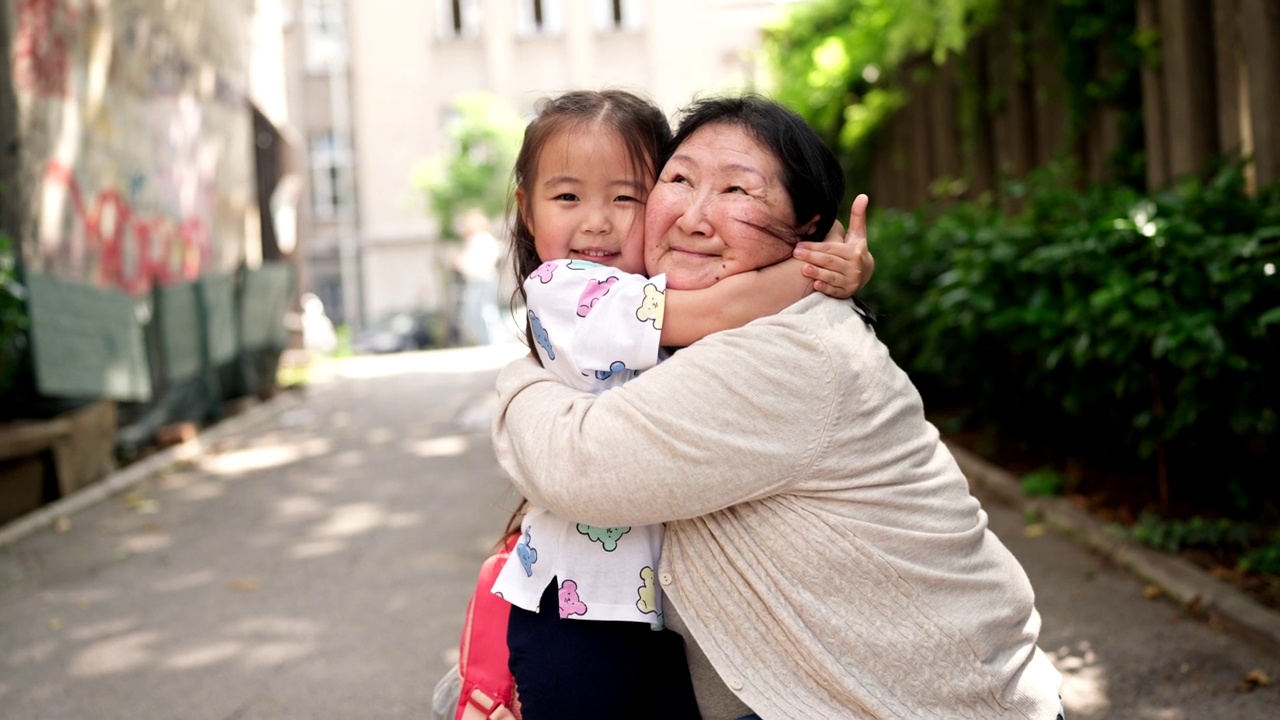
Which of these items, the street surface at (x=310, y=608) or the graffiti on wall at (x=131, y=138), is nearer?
the street surface at (x=310, y=608)

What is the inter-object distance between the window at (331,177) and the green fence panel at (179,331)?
26.9 meters

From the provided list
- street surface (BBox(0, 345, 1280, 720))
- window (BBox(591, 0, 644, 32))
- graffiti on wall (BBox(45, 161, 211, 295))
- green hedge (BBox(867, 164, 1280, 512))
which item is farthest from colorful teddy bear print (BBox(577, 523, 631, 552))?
window (BBox(591, 0, 644, 32))

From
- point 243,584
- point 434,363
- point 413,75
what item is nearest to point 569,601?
point 243,584

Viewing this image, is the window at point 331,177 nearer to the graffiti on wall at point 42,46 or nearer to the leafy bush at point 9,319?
the graffiti on wall at point 42,46

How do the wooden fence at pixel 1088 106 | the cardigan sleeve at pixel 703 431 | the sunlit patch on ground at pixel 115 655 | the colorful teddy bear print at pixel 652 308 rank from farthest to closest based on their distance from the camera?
1. the wooden fence at pixel 1088 106
2. the sunlit patch on ground at pixel 115 655
3. the colorful teddy bear print at pixel 652 308
4. the cardigan sleeve at pixel 703 431

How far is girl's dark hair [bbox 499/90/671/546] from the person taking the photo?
7.80 ft

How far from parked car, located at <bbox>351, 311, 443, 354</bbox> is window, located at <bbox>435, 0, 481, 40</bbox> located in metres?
8.79

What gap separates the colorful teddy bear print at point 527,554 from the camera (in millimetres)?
2186

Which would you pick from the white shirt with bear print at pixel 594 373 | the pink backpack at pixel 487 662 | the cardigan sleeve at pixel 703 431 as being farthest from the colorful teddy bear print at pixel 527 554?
the cardigan sleeve at pixel 703 431

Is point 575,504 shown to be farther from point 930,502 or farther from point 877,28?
point 877,28

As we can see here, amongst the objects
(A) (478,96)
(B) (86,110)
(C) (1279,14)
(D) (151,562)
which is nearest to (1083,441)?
(C) (1279,14)

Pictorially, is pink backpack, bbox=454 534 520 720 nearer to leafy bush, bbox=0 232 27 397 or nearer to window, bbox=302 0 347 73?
leafy bush, bbox=0 232 27 397

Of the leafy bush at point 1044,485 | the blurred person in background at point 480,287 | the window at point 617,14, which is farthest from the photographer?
the window at point 617,14

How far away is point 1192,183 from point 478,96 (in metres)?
28.2
